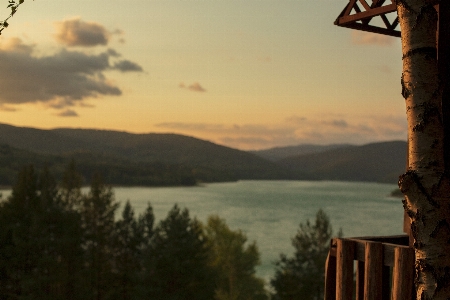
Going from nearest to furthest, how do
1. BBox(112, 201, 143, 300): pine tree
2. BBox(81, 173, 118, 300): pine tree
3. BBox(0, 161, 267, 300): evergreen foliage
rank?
BBox(0, 161, 267, 300): evergreen foliage, BBox(81, 173, 118, 300): pine tree, BBox(112, 201, 143, 300): pine tree

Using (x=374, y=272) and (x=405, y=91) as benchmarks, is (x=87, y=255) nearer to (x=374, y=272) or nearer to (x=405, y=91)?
(x=374, y=272)

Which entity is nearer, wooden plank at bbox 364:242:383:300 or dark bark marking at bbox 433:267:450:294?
dark bark marking at bbox 433:267:450:294

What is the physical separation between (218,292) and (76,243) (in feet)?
58.2

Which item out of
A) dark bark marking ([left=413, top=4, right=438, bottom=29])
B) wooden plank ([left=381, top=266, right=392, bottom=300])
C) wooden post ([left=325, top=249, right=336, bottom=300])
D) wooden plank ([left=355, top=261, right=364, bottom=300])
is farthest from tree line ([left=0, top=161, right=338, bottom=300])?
dark bark marking ([left=413, top=4, right=438, bottom=29])

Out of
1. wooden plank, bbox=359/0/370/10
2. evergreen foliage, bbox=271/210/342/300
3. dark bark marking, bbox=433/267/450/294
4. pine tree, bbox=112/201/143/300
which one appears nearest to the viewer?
dark bark marking, bbox=433/267/450/294

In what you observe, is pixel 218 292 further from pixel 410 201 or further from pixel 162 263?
pixel 410 201

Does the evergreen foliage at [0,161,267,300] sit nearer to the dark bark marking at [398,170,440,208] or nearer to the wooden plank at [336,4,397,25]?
the wooden plank at [336,4,397,25]

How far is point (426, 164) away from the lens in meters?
4.20

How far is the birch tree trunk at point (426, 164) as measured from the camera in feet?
13.7

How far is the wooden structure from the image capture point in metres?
5.15

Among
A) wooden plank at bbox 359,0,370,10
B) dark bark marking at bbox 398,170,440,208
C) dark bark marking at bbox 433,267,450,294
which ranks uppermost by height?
wooden plank at bbox 359,0,370,10


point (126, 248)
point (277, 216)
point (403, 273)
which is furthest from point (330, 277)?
point (277, 216)

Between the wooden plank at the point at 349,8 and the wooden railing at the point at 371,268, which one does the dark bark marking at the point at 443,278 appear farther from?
the wooden plank at the point at 349,8

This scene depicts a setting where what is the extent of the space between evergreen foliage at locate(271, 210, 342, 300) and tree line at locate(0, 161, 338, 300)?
59 millimetres
